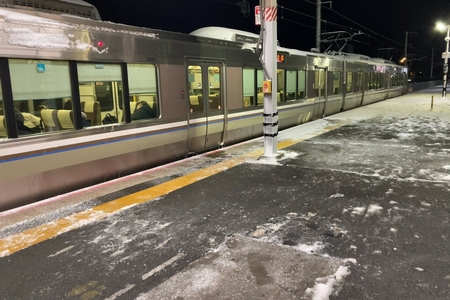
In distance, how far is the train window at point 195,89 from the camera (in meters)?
7.89

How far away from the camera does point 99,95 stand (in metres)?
6.02

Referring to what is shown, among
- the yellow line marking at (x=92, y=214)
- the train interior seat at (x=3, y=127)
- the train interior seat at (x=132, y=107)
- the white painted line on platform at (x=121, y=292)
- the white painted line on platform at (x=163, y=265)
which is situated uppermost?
the train interior seat at (x=132, y=107)

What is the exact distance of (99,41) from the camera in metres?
5.80

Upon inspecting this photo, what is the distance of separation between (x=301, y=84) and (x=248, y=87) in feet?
12.5

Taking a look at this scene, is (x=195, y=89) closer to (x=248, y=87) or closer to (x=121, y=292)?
(x=248, y=87)

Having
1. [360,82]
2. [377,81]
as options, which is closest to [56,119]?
[360,82]

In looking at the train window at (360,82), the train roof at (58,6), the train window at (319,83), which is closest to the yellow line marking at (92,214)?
the train roof at (58,6)

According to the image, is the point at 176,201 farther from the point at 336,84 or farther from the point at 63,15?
the point at 336,84

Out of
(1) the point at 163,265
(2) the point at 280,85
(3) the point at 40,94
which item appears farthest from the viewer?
(2) the point at 280,85

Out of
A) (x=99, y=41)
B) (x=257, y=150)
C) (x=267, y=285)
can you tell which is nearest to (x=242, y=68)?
(x=257, y=150)

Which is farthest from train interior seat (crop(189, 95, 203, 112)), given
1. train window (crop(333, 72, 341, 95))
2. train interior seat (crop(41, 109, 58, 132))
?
train window (crop(333, 72, 341, 95))

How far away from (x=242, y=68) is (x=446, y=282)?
7.36 meters

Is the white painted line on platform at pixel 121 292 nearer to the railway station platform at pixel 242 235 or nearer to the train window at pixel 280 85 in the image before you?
the railway station platform at pixel 242 235

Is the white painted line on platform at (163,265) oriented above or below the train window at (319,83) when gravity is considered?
below
